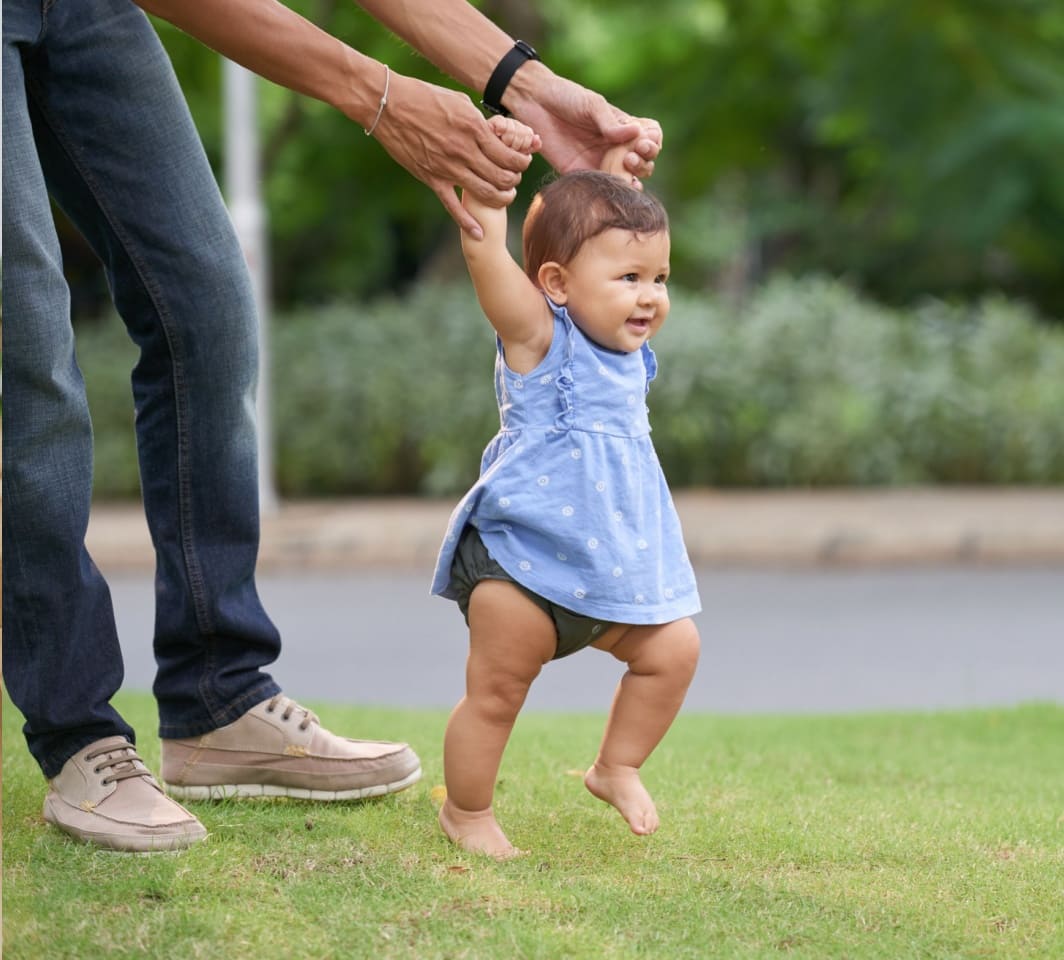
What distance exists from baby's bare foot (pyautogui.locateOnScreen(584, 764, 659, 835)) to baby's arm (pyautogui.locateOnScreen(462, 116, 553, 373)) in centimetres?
70

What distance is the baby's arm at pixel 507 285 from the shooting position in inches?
102

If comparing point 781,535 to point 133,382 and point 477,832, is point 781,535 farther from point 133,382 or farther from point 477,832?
point 477,832

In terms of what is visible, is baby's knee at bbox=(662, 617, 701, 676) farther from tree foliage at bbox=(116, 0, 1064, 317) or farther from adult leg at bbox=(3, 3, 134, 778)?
tree foliage at bbox=(116, 0, 1064, 317)

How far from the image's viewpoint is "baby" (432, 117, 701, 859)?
2572 millimetres

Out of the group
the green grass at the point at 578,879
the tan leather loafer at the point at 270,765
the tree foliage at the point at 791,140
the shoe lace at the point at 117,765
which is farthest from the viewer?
the tree foliage at the point at 791,140

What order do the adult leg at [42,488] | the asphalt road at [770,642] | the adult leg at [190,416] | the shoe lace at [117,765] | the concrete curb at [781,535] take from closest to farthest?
1. the adult leg at [42,488]
2. the shoe lace at [117,765]
3. the adult leg at [190,416]
4. the asphalt road at [770,642]
5. the concrete curb at [781,535]

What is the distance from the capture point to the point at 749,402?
36.4 feet

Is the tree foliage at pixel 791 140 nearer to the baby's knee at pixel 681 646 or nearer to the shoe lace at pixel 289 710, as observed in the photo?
the shoe lace at pixel 289 710

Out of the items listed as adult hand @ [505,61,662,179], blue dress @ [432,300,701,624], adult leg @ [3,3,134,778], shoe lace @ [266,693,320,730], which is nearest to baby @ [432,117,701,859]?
blue dress @ [432,300,701,624]

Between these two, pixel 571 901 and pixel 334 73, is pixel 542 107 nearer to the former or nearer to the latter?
pixel 334 73

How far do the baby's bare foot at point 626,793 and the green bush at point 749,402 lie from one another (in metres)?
8.32

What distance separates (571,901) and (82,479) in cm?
108

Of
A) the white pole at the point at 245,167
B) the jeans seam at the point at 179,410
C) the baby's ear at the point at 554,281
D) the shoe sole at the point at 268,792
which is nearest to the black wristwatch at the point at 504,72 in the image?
the baby's ear at the point at 554,281

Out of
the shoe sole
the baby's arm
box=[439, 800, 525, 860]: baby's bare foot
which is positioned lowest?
the shoe sole
